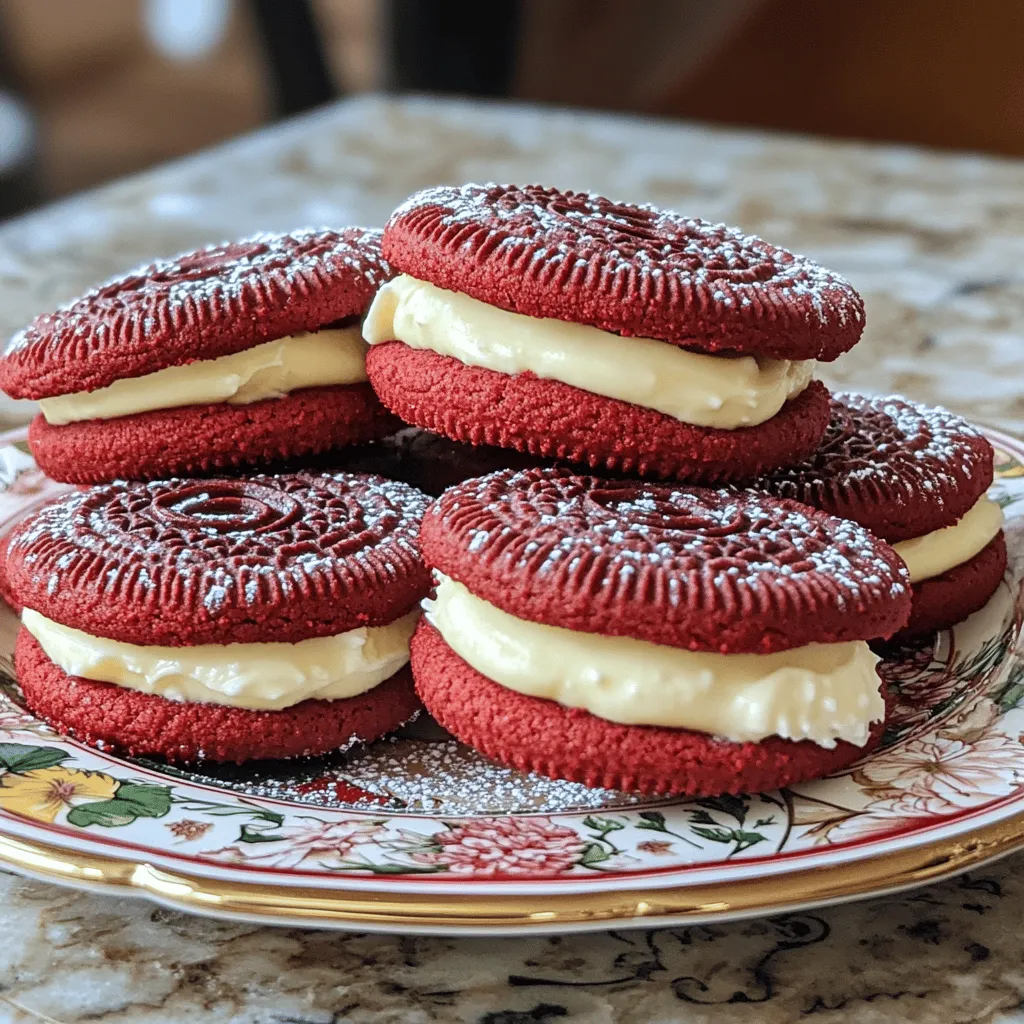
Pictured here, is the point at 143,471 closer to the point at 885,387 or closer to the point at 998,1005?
the point at 998,1005

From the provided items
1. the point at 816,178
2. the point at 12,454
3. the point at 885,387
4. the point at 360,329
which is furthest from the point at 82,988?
the point at 816,178

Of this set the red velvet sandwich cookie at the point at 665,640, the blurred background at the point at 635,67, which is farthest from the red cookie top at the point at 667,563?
the blurred background at the point at 635,67

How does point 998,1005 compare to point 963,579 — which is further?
point 963,579

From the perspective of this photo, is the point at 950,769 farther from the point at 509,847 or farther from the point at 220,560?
the point at 220,560

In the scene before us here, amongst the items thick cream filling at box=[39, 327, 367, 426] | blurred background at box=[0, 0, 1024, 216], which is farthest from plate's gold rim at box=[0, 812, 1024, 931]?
blurred background at box=[0, 0, 1024, 216]

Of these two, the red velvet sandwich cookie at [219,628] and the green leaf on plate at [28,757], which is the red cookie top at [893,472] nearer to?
A: the red velvet sandwich cookie at [219,628]

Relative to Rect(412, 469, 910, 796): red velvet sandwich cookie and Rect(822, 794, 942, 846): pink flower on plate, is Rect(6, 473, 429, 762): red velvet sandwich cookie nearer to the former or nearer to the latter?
Rect(412, 469, 910, 796): red velvet sandwich cookie
